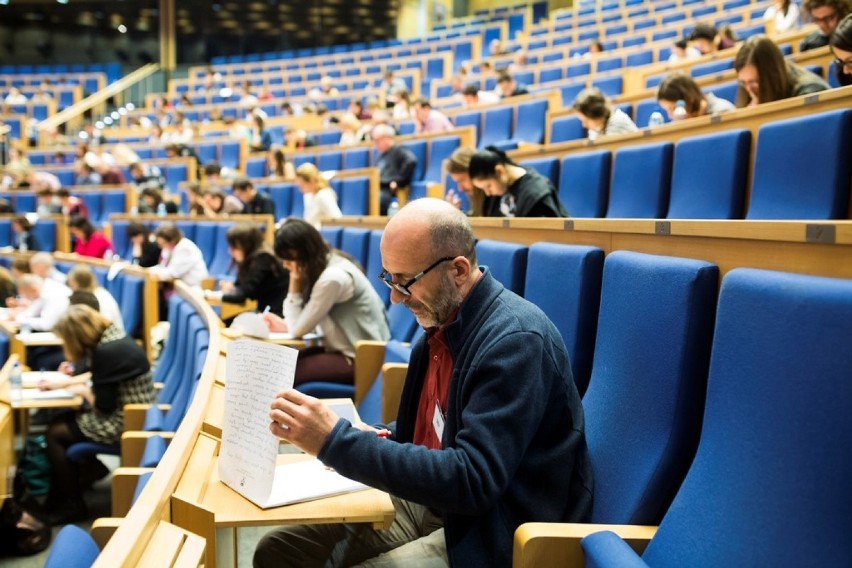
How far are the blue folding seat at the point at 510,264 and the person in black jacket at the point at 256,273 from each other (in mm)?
789

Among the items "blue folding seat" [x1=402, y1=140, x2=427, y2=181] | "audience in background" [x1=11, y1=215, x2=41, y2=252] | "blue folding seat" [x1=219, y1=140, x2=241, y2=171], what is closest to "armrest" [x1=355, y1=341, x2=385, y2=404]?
"blue folding seat" [x1=402, y1=140, x2=427, y2=181]

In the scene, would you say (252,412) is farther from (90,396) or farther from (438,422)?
(90,396)

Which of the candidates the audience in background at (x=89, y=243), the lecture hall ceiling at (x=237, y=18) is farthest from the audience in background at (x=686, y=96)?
the lecture hall ceiling at (x=237, y=18)

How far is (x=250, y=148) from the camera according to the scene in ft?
11.5

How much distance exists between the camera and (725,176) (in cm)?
97

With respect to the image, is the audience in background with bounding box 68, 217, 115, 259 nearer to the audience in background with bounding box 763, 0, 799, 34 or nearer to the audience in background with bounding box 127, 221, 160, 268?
the audience in background with bounding box 127, 221, 160, 268

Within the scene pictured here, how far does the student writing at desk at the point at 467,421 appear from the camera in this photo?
1.48ft

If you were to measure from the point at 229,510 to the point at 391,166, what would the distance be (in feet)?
5.85

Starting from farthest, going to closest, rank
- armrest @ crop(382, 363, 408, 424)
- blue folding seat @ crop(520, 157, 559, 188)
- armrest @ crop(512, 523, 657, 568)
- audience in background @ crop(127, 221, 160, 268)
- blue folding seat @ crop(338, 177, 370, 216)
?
1. audience in background @ crop(127, 221, 160, 268)
2. blue folding seat @ crop(338, 177, 370, 216)
3. blue folding seat @ crop(520, 157, 559, 188)
4. armrest @ crop(382, 363, 408, 424)
5. armrest @ crop(512, 523, 657, 568)

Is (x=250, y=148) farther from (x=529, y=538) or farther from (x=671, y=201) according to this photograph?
(x=529, y=538)

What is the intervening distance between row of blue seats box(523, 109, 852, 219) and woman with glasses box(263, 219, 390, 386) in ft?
1.33

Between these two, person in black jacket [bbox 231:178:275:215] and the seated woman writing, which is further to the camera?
person in black jacket [bbox 231:178:275:215]

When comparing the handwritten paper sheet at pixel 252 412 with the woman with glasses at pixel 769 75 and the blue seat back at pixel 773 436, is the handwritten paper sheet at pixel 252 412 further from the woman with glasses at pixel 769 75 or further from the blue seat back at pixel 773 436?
the woman with glasses at pixel 769 75

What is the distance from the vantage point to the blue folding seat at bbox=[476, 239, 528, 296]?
0.74 metres
